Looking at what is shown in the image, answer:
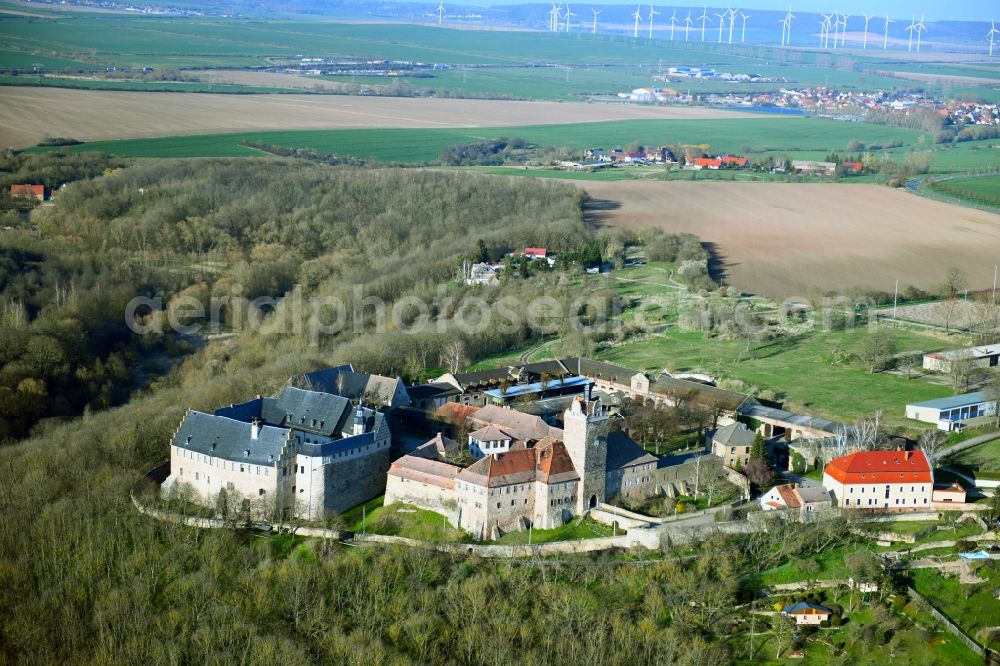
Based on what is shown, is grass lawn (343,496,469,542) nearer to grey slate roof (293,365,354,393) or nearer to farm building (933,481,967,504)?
grey slate roof (293,365,354,393)

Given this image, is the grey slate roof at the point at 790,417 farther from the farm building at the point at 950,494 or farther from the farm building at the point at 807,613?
the farm building at the point at 807,613

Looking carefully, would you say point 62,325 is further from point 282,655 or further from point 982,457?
point 982,457

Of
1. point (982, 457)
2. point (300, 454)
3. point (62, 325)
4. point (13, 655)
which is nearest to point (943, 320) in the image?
point (982, 457)

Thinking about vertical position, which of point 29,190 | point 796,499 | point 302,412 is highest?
point 29,190

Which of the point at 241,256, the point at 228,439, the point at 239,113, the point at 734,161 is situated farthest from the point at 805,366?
the point at 239,113

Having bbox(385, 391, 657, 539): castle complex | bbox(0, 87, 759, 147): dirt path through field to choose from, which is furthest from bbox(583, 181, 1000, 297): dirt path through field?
bbox(0, 87, 759, 147): dirt path through field

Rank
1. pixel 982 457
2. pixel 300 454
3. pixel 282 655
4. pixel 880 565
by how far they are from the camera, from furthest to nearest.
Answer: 1. pixel 982 457
2. pixel 300 454
3. pixel 880 565
4. pixel 282 655

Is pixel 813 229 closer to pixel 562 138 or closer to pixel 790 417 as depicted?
pixel 790 417
